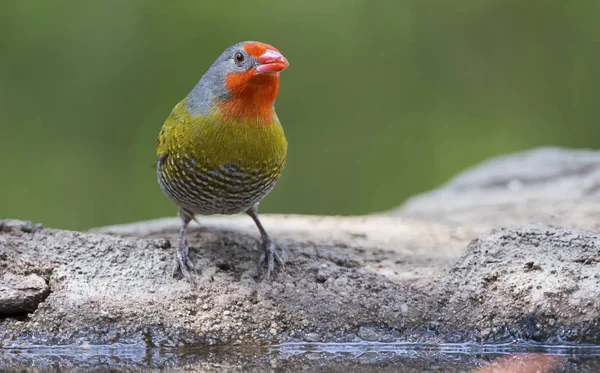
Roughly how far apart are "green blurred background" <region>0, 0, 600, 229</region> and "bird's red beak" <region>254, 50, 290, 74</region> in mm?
3914

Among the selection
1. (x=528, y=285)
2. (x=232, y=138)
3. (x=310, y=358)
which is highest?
(x=232, y=138)

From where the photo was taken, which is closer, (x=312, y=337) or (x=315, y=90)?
(x=312, y=337)

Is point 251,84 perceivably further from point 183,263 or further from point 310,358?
point 310,358

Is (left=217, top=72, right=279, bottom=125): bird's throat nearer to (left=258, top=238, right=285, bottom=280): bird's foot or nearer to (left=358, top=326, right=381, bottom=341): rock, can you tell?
(left=258, top=238, right=285, bottom=280): bird's foot

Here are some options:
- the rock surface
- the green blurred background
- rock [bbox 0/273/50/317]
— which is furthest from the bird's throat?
the green blurred background

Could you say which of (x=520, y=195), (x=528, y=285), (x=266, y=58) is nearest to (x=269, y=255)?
(x=266, y=58)

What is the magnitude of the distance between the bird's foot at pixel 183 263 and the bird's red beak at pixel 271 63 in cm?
89

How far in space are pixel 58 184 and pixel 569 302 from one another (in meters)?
5.68

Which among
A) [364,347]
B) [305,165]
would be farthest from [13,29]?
[364,347]

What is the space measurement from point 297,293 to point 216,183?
65 centimetres

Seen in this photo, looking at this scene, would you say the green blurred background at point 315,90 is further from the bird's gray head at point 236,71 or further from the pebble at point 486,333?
the pebble at point 486,333

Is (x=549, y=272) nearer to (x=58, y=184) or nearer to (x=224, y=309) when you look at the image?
(x=224, y=309)

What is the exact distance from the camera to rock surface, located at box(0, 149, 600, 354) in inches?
124

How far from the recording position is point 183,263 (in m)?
3.51
